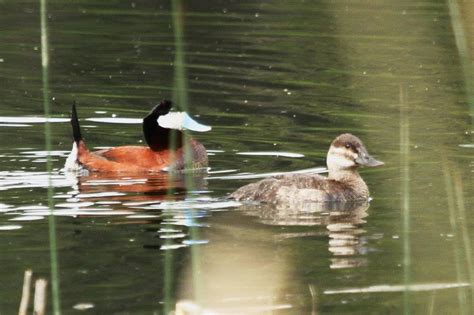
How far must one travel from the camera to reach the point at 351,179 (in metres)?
11.7

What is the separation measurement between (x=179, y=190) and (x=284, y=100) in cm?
474

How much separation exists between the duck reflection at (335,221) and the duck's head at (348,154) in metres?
0.50

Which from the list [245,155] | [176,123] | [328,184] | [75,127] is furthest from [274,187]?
[75,127]

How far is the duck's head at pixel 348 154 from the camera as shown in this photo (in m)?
11.7

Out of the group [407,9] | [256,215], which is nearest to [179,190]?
[256,215]

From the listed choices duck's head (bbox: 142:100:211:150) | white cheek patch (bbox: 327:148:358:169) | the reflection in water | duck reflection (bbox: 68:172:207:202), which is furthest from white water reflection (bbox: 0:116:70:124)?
the reflection in water

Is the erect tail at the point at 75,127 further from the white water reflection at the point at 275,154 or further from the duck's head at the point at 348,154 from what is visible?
the duck's head at the point at 348,154

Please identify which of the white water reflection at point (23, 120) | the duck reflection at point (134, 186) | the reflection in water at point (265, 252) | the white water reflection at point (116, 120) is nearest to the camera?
the reflection in water at point (265, 252)

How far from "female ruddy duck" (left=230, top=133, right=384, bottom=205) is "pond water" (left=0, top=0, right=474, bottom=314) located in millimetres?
184

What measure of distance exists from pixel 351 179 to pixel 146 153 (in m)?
2.48

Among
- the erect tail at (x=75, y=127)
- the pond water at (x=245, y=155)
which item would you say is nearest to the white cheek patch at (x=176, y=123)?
the pond water at (x=245, y=155)

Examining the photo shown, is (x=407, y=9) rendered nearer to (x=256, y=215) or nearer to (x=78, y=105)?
(x=78, y=105)

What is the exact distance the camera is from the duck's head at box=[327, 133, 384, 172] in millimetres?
11742

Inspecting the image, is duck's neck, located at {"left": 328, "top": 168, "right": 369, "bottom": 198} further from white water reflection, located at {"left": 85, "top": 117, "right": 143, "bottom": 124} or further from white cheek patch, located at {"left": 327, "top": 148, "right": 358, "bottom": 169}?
white water reflection, located at {"left": 85, "top": 117, "right": 143, "bottom": 124}
